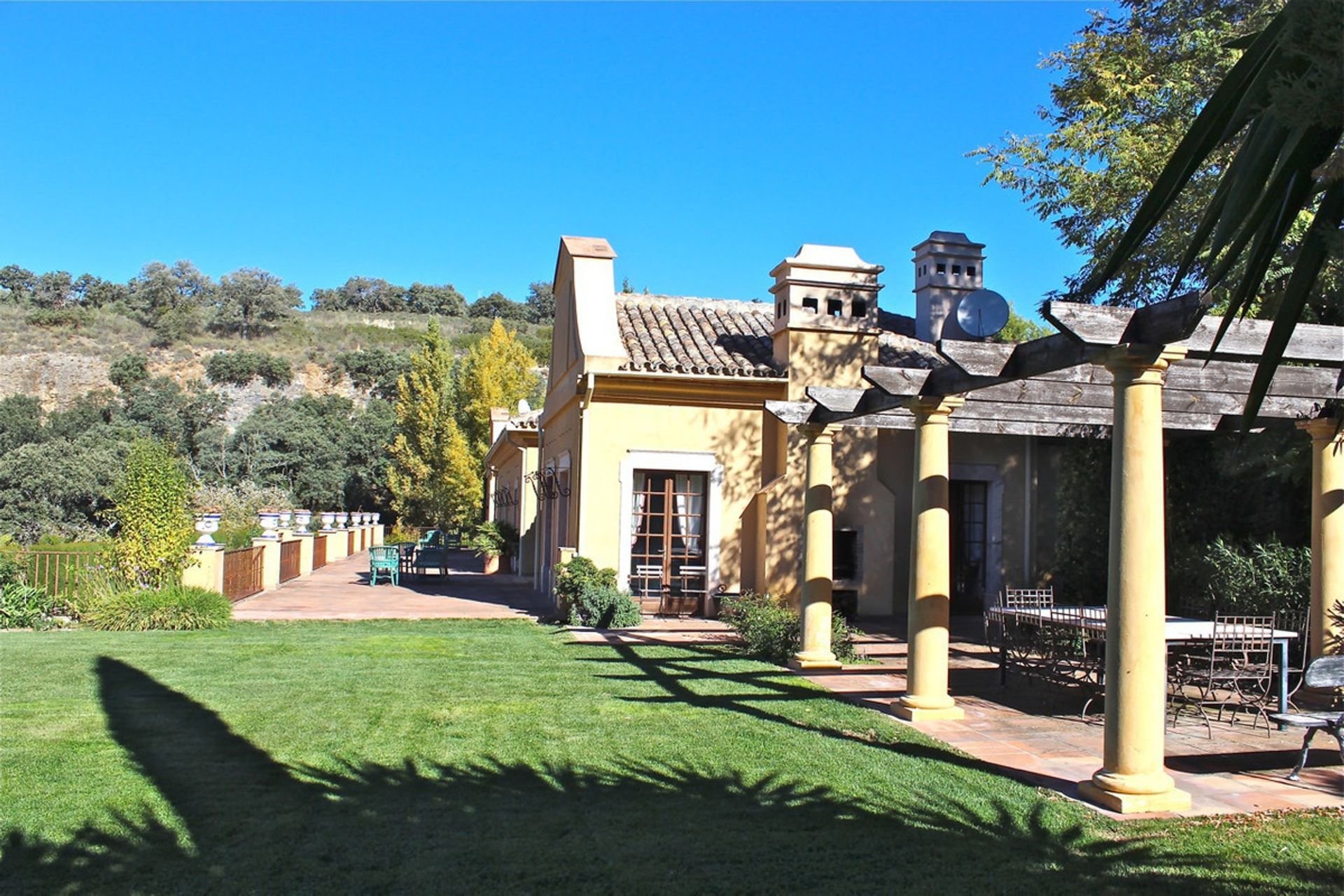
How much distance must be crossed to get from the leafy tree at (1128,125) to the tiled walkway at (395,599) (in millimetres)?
9202

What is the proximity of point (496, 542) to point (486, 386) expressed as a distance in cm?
1114

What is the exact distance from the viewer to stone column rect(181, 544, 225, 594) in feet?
45.8

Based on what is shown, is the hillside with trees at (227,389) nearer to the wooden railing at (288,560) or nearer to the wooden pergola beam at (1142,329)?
the wooden railing at (288,560)

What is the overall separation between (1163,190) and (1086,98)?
13.3 m

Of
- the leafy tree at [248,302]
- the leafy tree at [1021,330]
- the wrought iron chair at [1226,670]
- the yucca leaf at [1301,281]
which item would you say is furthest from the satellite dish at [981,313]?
the leafy tree at [248,302]

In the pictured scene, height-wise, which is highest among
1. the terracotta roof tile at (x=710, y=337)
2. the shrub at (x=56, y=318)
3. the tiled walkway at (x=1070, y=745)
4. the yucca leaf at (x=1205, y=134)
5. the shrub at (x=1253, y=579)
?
the shrub at (x=56, y=318)

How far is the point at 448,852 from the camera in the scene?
4785mm

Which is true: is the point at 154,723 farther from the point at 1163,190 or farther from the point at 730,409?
the point at 730,409

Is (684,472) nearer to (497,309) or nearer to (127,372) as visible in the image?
(127,372)

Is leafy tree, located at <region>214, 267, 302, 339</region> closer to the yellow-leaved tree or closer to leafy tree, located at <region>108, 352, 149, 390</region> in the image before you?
Result: leafy tree, located at <region>108, 352, 149, 390</region>

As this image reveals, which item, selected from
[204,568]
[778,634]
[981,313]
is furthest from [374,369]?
[981,313]

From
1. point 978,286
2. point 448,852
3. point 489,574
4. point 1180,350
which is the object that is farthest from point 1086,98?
point 489,574

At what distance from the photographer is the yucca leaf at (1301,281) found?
2150 mm

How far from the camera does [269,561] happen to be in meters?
18.3
